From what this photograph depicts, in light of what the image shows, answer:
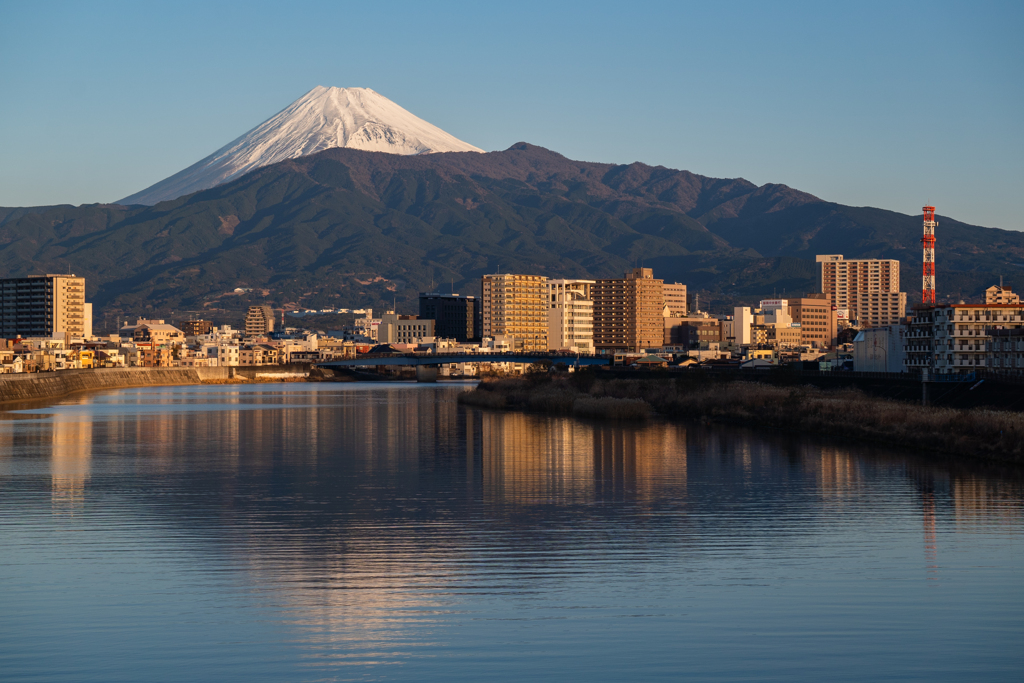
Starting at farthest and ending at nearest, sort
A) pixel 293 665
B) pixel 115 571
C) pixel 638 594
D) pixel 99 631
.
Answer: pixel 115 571, pixel 638 594, pixel 99 631, pixel 293 665

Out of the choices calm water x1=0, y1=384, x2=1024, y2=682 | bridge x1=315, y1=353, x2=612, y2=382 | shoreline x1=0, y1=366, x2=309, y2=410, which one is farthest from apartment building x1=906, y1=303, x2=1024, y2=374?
shoreline x1=0, y1=366, x2=309, y2=410

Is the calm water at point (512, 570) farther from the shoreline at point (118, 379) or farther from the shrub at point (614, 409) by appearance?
the shoreline at point (118, 379)

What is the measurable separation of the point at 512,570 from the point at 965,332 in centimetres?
6787

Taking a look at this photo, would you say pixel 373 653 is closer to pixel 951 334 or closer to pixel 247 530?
pixel 247 530

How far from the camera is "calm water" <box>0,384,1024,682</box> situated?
12.8 m

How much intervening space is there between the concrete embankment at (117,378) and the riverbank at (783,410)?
4061 cm

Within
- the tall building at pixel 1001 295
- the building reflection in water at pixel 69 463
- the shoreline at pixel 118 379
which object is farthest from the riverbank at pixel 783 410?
the tall building at pixel 1001 295

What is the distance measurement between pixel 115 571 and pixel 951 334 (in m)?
71.1

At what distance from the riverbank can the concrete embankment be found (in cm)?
4061

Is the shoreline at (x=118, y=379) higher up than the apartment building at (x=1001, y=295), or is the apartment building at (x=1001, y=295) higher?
the apartment building at (x=1001, y=295)

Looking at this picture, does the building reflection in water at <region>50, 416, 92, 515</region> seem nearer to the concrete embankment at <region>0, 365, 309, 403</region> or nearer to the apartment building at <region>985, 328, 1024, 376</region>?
the concrete embankment at <region>0, 365, 309, 403</region>

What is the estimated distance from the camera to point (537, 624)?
46.8 ft

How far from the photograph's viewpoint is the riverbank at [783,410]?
37969 mm

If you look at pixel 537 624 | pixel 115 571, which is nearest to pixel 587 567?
pixel 537 624
